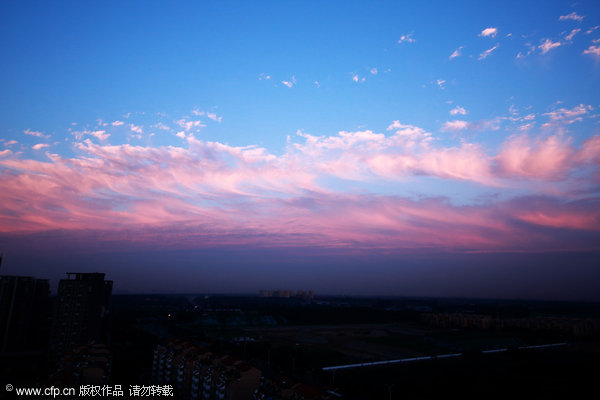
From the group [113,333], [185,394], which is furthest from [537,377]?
[113,333]

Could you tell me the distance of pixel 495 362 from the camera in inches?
1288

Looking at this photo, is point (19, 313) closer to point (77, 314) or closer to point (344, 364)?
point (77, 314)

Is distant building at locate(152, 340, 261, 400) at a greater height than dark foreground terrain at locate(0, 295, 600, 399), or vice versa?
distant building at locate(152, 340, 261, 400)

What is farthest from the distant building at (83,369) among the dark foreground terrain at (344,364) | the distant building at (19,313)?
the distant building at (19,313)

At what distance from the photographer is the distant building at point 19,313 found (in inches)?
1211

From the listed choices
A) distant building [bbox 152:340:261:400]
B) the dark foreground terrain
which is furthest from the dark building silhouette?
distant building [bbox 152:340:261:400]

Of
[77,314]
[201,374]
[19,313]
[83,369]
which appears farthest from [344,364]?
[19,313]

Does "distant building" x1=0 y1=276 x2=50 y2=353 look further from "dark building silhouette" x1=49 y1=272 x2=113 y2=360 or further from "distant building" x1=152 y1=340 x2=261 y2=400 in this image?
"distant building" x1=152 y1=340 x2=261 y2=400

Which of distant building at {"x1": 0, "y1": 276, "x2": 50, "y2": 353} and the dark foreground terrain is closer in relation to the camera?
the dark foreground terrain

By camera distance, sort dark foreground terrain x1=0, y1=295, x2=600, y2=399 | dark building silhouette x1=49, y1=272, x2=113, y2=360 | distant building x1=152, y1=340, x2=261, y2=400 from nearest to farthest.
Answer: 1. distant building x1=152, y1=340, x2=261, y2=400
2. dark foreground terrain x1=0, y1=295, x2=600, y2=399
3. dark building silhouette x1=49, y1=272, x2=113, y2=360

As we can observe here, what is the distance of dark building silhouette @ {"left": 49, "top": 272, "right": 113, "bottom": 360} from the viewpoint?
30.2 metres

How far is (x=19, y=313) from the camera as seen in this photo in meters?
31.9

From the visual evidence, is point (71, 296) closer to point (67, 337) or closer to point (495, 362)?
point (67, 337)

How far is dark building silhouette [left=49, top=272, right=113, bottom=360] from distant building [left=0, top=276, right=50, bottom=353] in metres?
3.95
